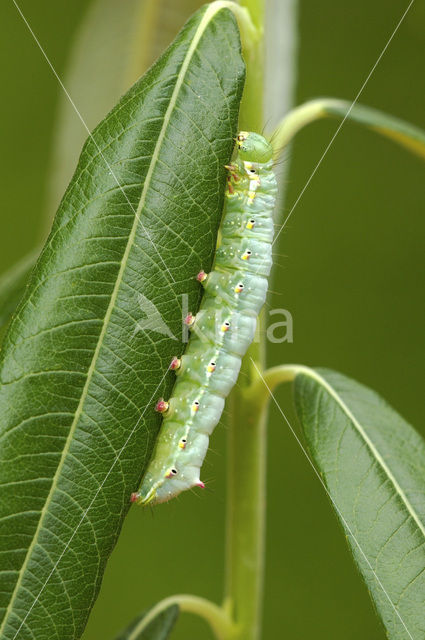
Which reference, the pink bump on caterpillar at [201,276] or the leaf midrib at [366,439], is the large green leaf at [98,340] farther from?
the leaf midrib at [366,439]

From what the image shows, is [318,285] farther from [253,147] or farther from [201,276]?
[201,276]

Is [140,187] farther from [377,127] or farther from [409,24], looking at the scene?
[409,24]

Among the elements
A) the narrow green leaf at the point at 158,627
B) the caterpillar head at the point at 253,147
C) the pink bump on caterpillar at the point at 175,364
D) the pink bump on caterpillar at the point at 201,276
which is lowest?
the narrow green leaf at the point at 158,627

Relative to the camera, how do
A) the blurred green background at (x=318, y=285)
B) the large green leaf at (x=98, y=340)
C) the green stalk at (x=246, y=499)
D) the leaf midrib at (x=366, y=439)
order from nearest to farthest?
the large green leaf at (x=98, y=340), the leaf midrib at (x=366, y=439), the green stalk at (x=246, y=499), the blurred green background at (x=318, y=285)

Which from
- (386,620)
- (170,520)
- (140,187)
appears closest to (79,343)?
(140,187)

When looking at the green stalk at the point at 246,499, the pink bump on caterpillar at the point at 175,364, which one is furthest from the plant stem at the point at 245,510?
the pink bump on caterpillar at the point at 175,364

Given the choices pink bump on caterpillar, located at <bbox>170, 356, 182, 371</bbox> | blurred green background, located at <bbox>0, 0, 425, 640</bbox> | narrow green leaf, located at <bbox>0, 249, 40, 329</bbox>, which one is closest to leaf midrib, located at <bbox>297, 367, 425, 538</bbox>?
pink bump on caterpillar, located at <bbox>170, 356, 182, 371</bbox>
